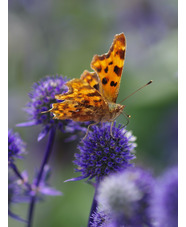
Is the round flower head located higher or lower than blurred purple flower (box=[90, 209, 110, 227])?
higher

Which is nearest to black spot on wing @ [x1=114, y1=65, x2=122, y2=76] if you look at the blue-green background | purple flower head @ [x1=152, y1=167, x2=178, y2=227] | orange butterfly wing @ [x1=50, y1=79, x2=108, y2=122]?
orange butterfly wing @ [x1=50, y1=79, x2=108, y2=122]

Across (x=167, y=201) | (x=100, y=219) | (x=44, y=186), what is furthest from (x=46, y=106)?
(x=167, y=201)

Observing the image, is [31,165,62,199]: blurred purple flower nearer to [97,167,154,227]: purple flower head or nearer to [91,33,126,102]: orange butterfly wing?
[91,33,126,102]: orange butterfly wing

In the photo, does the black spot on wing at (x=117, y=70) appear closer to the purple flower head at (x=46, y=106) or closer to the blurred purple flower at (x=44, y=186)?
the purple flower head at (x=46, y=106)

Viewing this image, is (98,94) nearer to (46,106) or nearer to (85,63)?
(46,106)

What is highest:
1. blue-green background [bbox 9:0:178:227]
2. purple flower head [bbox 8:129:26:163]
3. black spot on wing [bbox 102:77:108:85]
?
blue-green background [bbox 9:0:178:227]
